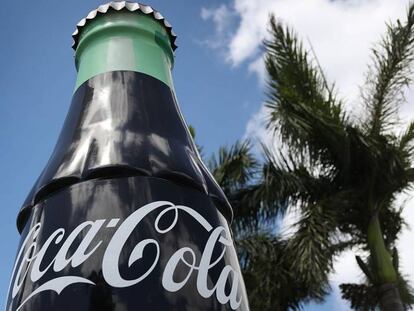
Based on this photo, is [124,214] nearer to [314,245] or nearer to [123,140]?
[123,140]

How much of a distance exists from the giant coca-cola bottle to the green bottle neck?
1 cm

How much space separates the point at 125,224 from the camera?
227cm

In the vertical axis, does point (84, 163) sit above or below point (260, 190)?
below

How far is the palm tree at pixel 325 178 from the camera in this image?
27.4ft

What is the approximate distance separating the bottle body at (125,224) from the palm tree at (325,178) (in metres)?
5.55

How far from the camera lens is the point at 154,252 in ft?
7.30

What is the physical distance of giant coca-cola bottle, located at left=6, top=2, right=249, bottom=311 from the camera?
85.0 inches

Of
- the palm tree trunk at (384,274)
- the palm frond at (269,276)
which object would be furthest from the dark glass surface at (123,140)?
the palm frond at (269,276)

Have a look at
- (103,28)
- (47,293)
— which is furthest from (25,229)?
(103,28)

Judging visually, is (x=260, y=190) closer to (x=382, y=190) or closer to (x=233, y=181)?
(x=233, y=181)

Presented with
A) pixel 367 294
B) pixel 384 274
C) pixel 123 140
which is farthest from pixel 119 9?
pixel 367 294

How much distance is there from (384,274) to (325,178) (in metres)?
1.77

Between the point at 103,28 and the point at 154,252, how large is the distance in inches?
57.4

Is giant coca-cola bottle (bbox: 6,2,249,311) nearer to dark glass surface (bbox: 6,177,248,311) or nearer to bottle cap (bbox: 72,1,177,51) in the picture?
dark glass surface (bbox: 6,177,248,311)
